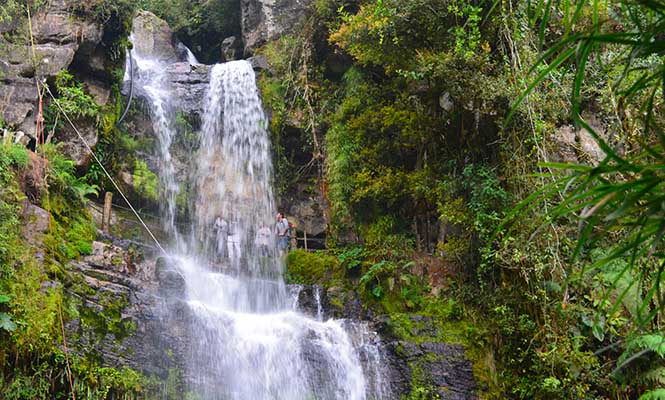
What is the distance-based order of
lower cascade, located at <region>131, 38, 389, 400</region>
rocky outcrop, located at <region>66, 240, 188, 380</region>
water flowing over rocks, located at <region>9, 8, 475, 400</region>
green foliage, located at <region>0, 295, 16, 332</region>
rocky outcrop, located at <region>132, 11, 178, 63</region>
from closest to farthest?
green foliage, located at <region>0, 295, 16, 332</region>
rocky outcrop, located at <region>66, 240, 188, 380</region>
water flowing over rocks, located at <region>9, 8, 475, 400</region>
lower cascade, located at <region>131, 38, 389, 400</region>
rocky outcrop, located at <region>132, 11, 178, 63</region>

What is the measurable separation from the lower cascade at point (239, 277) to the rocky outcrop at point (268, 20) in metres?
1.46

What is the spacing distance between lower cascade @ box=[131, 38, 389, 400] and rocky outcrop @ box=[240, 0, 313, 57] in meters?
1.46

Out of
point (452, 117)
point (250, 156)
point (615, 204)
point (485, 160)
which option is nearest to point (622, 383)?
point (485, 160)

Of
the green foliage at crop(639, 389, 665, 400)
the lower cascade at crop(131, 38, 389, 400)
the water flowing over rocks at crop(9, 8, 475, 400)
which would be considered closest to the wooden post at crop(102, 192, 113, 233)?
the water flowing over rocks at crop(9, 8, 475, 400)

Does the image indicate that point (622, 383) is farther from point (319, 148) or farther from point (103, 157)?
point (103, 157)

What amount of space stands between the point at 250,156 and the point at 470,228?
6.19 m

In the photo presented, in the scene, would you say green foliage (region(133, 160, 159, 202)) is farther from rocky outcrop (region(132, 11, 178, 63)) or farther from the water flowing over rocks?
rocky outcrop (region(132, 11, 178, 63))

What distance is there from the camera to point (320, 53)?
12172 mm

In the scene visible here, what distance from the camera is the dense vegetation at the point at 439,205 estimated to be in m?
6.03

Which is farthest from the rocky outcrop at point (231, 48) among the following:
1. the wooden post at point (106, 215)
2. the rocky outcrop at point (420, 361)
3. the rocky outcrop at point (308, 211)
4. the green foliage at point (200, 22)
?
the rocky outcrop at point (420, 361)

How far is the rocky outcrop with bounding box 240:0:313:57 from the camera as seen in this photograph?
1436 cm

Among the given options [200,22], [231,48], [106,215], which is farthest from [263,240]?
[200,22]

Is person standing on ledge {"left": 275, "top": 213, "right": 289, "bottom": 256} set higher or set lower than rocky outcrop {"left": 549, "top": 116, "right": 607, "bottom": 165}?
lower

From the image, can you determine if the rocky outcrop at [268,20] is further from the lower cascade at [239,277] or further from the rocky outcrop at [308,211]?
the rocky outcrop at [308,211]
